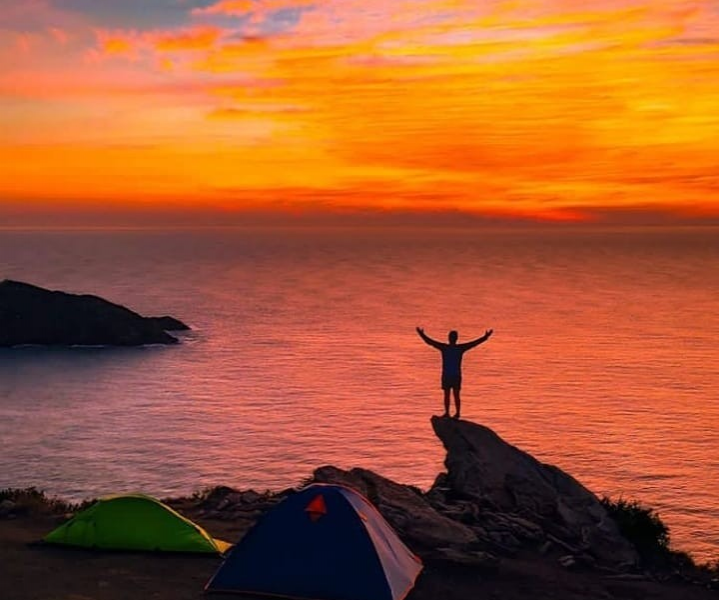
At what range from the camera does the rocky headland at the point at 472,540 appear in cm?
1761

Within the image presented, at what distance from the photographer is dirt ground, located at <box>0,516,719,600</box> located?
16.9 metres

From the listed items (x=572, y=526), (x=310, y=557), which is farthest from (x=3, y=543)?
(x=572, y=526)

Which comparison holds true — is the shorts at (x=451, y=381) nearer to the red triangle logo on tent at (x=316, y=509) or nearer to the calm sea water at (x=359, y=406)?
the red triangle logo on tent at (x=316, y=509)

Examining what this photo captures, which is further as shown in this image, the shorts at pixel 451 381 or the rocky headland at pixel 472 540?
the shorts at pixel 451 381

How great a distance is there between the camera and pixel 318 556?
16.5 metres

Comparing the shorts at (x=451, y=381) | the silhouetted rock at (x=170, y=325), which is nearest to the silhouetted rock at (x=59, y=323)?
the silhouetted rock at (x=170, y=325)

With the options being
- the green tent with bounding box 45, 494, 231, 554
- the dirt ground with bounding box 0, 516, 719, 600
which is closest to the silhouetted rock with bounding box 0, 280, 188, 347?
the green tent with bounding box 45, 494, 231, 554

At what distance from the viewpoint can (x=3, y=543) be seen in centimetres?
1972

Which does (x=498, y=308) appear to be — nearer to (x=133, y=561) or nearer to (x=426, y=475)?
(x=426, y=475)

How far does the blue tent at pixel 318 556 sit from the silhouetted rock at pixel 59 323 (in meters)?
112

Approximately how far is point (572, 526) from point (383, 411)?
60295mm

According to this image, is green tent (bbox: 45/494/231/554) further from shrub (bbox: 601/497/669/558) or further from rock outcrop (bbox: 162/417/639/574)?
shrub (bbox: 601/497/669/558)

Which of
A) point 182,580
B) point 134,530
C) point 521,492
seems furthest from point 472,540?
point 134,530

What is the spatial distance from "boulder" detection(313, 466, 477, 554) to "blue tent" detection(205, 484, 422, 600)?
2556mm
